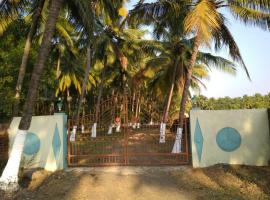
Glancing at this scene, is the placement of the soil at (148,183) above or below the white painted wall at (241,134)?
below

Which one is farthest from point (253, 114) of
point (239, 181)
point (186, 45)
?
point (186, 45)

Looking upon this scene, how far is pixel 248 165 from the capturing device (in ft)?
37.4

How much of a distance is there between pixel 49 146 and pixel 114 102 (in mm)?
4144

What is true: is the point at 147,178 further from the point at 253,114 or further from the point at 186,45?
the point at 186,45

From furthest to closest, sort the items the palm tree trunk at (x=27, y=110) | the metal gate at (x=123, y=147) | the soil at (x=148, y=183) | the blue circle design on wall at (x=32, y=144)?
1. the metal gate at (x=123, y=147)
2. the blue circle design on wall at (x=32, y=144)
3. the palm tree trunk at (x=27, y=110)
4. the soil at (x=148, y=183)

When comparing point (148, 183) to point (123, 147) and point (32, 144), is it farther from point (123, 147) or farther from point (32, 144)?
point (123, 147)

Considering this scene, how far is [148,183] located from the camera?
996cm

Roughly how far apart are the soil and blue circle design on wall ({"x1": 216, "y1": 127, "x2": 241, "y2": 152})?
0.61 meters

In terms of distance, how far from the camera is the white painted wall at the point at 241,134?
11.4 m

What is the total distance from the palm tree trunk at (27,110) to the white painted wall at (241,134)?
4.85m

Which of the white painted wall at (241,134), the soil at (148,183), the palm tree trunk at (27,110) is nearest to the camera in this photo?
the soil at (148,183)

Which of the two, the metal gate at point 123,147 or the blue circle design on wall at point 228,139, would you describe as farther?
the metal gate at point 123,147

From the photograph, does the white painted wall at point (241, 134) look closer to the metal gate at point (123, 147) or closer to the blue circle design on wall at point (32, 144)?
the metal gate at point (123, 147)

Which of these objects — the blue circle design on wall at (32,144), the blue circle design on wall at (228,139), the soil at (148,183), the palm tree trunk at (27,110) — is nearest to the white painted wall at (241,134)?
the blue circle design on wall at (228,139)
